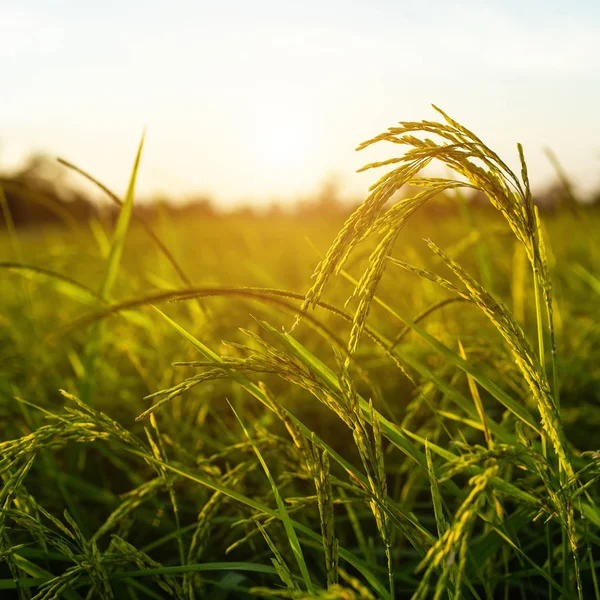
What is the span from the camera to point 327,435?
1.79m

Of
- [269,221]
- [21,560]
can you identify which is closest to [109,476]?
[21,560]

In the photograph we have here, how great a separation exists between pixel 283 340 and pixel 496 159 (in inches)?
13.7

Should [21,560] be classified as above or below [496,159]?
below

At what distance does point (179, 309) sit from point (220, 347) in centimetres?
121

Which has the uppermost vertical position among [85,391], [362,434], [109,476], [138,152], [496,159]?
[138,152]

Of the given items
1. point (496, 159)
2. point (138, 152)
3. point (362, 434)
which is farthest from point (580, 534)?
point (138, 152)

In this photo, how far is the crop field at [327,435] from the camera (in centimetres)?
64

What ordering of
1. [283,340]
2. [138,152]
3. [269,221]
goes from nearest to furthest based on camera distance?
[283,340]
[138,152]
[269,221]

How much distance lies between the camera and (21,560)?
93cm

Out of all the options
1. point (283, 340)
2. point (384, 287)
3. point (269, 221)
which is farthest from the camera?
point (269, 221)

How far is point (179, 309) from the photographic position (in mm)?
3285

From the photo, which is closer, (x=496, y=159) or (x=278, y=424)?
(x=496, y=159)

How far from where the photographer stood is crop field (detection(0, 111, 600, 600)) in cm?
64

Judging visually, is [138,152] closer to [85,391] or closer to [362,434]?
[85,391]
